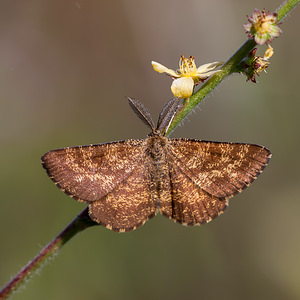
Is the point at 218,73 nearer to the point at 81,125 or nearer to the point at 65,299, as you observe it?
the point at 65,299

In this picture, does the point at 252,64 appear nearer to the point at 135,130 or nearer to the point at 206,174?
the point at 206,174

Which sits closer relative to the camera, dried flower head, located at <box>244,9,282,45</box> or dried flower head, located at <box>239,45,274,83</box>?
dried flower head, located at <box>244,9,282,45</box>

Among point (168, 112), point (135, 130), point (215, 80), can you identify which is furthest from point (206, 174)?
point (135, 130)

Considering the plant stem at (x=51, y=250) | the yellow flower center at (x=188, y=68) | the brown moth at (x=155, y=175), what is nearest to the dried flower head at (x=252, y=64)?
the yellow flower center at (x=188, y=68)

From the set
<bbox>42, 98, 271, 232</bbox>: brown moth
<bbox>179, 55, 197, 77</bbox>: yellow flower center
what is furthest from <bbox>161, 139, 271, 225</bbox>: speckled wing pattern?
<bbox>179, 55, 197, 77</bbox>: yellow flower center

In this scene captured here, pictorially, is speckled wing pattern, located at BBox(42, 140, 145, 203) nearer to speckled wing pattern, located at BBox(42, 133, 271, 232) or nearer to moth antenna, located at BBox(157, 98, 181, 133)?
speckled wing pattern, located at BBox(42, 133, 271, 232)

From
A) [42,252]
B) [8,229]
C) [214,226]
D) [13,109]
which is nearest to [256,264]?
[214,226]
